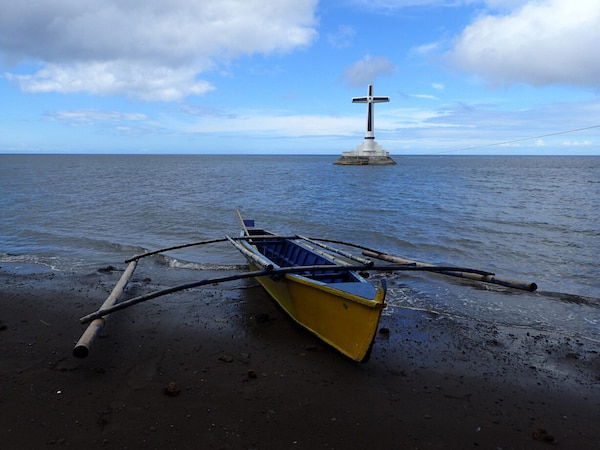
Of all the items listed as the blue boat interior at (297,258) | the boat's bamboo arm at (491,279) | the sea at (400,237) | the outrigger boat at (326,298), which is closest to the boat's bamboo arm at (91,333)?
the outrigger boat at (326,298)

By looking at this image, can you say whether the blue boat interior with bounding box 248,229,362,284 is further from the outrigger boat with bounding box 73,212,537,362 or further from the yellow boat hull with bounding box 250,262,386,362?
the yellow boat hull with bounding box 250,262,386,362

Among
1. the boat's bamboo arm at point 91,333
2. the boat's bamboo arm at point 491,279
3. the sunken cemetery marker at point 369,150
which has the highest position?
the sunken cemetery marker at point 369,150

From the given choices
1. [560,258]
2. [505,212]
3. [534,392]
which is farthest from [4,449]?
→ [505,212]

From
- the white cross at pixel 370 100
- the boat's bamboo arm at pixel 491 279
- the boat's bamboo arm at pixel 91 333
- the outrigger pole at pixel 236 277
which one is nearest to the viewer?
the boat's bamboo arm at pixel 91 333

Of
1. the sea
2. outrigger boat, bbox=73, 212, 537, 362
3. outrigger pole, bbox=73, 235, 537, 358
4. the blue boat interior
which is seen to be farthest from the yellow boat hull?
the sea

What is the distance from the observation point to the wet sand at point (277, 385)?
496 cm

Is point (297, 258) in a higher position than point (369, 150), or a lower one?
lower

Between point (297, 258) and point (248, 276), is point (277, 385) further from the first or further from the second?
point (297, 258)

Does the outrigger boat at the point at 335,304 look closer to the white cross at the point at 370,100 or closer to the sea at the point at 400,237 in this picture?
the sea at the point at 400,237

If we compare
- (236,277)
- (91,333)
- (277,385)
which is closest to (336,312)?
(277,385)

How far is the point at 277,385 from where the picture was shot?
602cm

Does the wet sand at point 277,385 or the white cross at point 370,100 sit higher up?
the white cross at point 370,100

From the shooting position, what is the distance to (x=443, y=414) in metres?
5.50

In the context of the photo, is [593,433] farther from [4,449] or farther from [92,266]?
[92,266]
